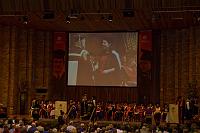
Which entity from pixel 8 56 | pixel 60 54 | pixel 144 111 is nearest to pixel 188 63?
pixel 144 111

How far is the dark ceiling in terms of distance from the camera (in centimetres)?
2061

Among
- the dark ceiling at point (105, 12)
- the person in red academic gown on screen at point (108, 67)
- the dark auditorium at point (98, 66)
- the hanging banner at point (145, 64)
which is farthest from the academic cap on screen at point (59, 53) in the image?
the hanging banner at point (145, 64)

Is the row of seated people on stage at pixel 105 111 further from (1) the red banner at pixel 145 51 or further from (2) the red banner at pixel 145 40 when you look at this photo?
(2) the red banner at pixel 145 40

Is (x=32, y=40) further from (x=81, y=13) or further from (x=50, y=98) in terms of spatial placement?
(x=81, y=13)

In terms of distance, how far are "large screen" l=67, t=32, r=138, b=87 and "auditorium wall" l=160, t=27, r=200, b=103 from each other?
6.36 feet

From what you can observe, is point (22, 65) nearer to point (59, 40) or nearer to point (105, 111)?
point (59, 40)

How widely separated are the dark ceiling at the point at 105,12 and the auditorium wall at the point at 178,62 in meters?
0.95

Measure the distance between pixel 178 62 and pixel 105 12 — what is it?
801 centimetres

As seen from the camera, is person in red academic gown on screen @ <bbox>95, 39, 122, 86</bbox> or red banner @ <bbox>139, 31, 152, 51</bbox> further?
person in red academic gown on screen @ <bbox>95, 39, 122, 86</bbox>

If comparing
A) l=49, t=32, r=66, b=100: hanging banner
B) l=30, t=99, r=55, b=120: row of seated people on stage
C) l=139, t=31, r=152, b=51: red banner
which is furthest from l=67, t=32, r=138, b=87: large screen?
l=30, t=99, r=55, b=120: row of seated people on stage

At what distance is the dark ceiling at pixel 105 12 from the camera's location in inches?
811

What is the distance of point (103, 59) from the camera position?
98.7 ft

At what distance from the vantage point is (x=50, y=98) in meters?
30.7

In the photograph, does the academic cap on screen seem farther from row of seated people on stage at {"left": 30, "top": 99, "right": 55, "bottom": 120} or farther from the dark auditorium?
row of seated people on stage at {"left": 30, "top": 99, "right": 55, "bottom": 120}
